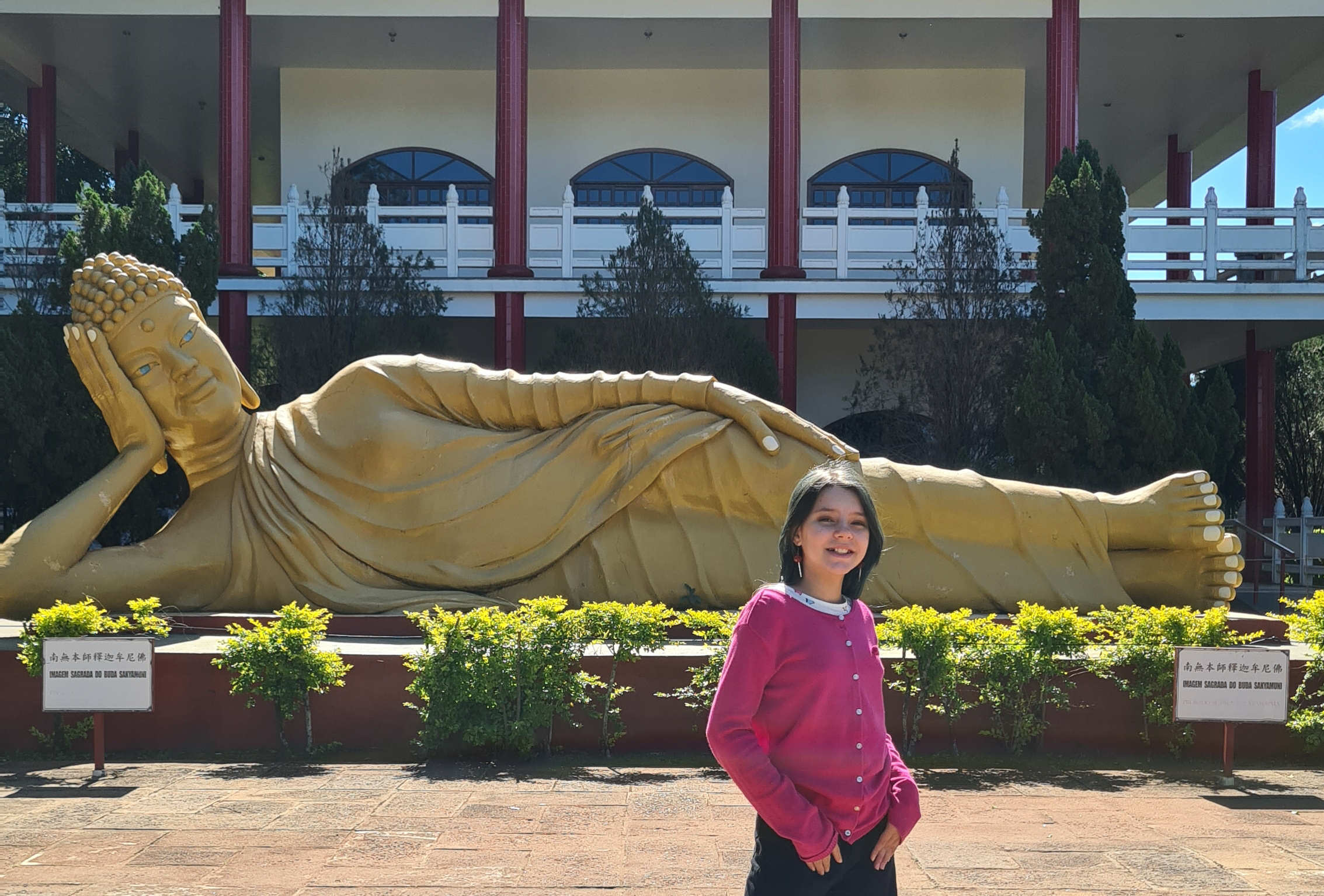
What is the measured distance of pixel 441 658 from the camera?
5.23 meters

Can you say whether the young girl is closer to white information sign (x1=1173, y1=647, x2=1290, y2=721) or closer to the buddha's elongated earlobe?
white information sign (x1=1173, y1=647, x2=1290, y2=721)

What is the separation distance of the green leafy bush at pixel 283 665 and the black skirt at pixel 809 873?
3349 millimetres

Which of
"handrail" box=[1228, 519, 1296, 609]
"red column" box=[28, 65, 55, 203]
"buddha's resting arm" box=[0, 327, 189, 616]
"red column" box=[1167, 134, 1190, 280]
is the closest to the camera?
"buddha's resting arm" box=[0, 327, 189, 616]

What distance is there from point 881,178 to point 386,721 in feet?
39.2

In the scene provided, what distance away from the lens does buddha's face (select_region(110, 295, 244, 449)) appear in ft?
23.7

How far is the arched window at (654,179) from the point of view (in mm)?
15656

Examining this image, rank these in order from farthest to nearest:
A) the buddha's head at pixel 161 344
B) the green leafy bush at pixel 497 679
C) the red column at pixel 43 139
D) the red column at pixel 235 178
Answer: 1. the red column at pixel 43 139
2. the red column at pixel 235 178
3. the buddha's head at pixel 161 344
4. the green leafy bush at pixel 497 679

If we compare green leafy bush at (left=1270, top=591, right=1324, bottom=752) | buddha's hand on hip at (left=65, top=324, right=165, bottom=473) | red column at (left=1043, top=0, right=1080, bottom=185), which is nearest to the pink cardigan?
green leafy bush at (left=1270, top=591, right=1324, bottom=752)

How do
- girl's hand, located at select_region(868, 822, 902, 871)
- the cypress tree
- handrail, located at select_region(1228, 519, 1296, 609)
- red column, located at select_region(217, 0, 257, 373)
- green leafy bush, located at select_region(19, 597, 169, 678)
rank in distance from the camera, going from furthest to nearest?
1. red column, located at select_region(217, 0, 257, 373)
2. handrail, located at select_region(1228, 519, 1296, 609)
3. the cypress tree
4. green leafy bush, located at select_region(19, 597, 169, 678)
5. girl's hand, located at select_region(868, 822, 902, 871)

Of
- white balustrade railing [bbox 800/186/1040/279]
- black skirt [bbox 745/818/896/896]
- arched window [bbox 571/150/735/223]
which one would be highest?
arched window [bbox 571/150/735/223]

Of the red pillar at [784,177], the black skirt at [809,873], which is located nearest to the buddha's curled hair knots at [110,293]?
the black skirt at [809,873]

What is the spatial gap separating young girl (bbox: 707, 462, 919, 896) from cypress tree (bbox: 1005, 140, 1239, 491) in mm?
8412

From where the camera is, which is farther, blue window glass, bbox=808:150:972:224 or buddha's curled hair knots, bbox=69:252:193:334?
blue window glass, bbox=808:150:972:224

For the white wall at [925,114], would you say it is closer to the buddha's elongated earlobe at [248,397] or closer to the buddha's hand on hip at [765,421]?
the buddha's hand on hip at [765,421]
